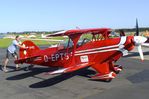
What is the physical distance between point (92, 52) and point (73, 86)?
6.32 feet

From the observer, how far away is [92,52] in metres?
11.9

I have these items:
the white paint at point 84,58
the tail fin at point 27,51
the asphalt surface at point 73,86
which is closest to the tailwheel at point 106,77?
the asphalt surface at point 73,86

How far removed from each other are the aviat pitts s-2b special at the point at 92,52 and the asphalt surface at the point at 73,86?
55 centimetres

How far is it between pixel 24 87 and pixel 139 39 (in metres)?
4.77

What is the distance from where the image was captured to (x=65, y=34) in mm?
11953

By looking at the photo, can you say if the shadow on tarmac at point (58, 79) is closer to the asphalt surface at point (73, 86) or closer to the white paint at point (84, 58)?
the asphalt surface at point (73, 86)

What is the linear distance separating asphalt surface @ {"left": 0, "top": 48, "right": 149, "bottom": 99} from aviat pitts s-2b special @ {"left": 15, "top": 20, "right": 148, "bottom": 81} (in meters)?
0.55

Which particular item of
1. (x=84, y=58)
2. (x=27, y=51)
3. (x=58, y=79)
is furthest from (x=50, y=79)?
(x=27, y=51)

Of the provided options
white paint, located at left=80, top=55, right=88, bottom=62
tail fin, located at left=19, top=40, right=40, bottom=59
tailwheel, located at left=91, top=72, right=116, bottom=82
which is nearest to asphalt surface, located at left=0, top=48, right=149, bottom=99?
tailwheel, located at left=91, top=72, right=116, bottom=82

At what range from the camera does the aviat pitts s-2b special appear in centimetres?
1135

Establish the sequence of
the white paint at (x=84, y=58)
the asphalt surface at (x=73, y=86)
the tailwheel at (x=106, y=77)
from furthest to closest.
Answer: the white paint at (x=84, y=58), the tailwheel at (x=106, y=77), the asphalt surface at (x=73, y=86)

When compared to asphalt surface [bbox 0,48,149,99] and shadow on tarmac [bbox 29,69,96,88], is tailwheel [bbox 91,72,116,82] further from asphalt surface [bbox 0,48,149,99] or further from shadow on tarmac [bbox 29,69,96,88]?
shadow on tarmac [bbox 29,69,96,88]

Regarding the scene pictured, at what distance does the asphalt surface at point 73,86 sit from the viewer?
9016 millimetres

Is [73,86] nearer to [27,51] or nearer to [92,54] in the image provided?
[92,54]
